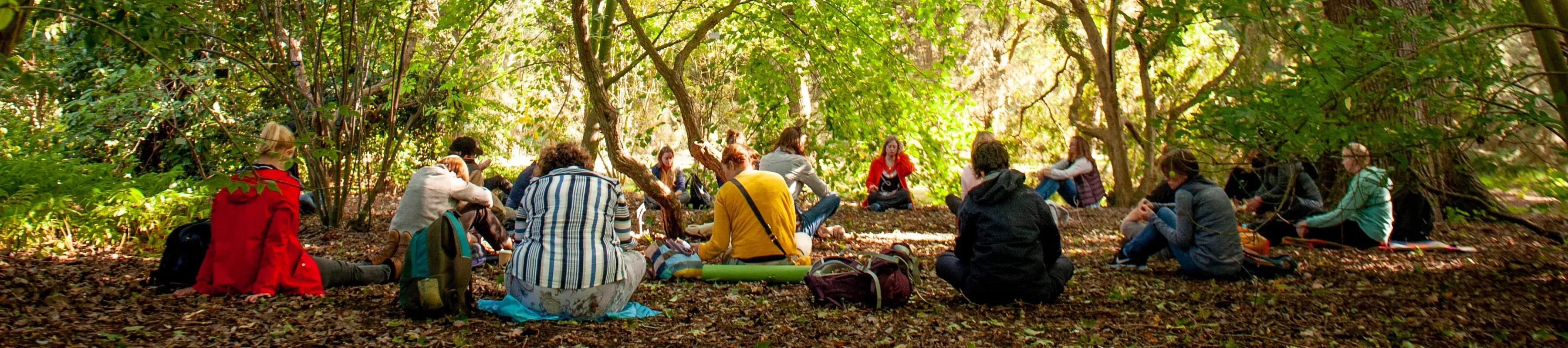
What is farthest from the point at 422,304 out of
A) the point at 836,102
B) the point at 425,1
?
the point at 425,1

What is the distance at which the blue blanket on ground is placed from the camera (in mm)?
4551

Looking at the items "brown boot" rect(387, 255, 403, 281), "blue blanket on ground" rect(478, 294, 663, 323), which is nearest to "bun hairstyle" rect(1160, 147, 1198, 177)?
"blue blanket on ground" rect(478, 294, 663, 323)

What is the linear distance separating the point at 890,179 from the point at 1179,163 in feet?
17.0

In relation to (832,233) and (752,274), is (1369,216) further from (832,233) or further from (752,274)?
(752,274)

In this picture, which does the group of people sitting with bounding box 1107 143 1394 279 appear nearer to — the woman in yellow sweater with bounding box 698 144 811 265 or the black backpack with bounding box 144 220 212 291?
the woman in yellow sweater with bounding box 698 144 811 265

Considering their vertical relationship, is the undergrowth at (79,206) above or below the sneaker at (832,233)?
above

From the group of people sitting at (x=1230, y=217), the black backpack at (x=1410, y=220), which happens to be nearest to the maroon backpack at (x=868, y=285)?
the group of people sitting at (x=1230, y=217)

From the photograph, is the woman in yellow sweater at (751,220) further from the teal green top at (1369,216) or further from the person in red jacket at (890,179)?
the person in red jacket at (890,179)

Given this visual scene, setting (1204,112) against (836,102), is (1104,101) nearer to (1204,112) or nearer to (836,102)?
(836,102)

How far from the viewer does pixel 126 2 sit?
412 centimetres

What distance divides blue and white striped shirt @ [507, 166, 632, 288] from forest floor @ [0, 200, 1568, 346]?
23 cm

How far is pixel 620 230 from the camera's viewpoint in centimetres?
492

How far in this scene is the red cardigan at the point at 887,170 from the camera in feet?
34.2

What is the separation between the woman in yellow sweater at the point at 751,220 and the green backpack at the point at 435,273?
1.55m
